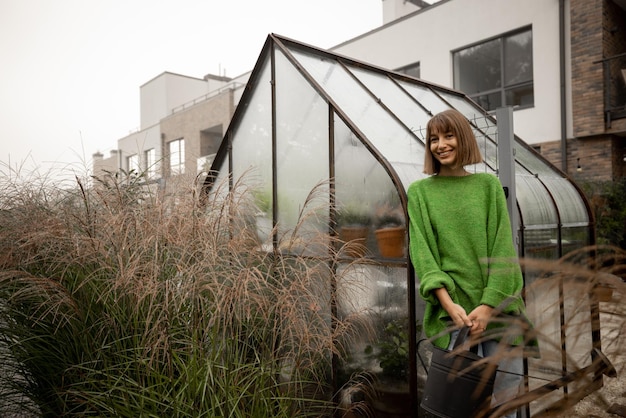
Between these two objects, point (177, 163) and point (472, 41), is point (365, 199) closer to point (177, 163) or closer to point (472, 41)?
point (177, 163)

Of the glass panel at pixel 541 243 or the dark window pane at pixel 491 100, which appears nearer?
the glass panel at pixel 541 243

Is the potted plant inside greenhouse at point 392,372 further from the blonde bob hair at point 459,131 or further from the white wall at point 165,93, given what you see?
the white wall at point 165,93

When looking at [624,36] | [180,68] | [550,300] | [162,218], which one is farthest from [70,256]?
[180,68]

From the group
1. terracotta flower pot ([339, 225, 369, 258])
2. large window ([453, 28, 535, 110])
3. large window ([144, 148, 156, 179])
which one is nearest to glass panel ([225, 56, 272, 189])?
large window ([144, 148, 156, 179])

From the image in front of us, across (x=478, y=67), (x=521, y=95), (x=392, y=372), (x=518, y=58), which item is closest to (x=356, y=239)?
(x=392, y=372)

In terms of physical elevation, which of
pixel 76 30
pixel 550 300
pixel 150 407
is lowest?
pixel 150 407

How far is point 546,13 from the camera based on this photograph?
27.7ft

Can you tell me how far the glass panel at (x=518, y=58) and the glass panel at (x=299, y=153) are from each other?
23.4 ft

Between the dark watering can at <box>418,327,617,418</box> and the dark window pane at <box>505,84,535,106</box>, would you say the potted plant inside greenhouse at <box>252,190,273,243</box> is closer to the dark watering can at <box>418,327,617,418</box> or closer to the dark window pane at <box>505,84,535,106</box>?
the dark watering can at <box>418,327,617,418</box>

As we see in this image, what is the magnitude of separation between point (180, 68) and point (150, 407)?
22.1 m

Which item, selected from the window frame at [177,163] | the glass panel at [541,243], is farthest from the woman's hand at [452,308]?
the window frame at [177,163]

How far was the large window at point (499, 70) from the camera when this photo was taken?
8.96m

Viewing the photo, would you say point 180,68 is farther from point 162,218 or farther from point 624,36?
point 162,218

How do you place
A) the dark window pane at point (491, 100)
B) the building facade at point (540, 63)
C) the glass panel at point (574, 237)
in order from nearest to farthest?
the glass panel at point (574, 237)
the building facade at point (540, 63)
the dark window pane at point (491, 100)
